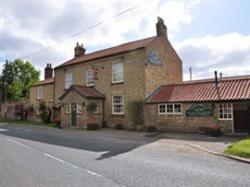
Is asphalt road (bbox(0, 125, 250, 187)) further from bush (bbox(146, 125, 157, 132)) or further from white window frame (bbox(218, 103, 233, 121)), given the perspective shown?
bush (bbox(146, 125, 157, 132))

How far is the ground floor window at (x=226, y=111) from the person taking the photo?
61.1ft

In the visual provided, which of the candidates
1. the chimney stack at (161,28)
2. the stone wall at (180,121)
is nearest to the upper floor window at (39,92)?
the chimney stack at (161,28)

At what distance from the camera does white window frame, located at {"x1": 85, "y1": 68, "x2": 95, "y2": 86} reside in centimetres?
2875

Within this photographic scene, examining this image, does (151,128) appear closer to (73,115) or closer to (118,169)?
(73,115)

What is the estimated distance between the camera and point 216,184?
6723 millimetres

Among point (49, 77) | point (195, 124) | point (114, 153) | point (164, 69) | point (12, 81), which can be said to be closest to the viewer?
point (114, 153)

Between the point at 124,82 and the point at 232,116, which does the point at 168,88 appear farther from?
the point at 232,116

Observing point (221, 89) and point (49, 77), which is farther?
point (49, 77)

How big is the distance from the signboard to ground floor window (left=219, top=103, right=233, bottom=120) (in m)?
0.68

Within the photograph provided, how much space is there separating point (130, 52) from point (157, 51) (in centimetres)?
277

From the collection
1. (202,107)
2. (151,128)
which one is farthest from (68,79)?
(202,107)

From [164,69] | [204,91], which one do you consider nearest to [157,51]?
[164,69]

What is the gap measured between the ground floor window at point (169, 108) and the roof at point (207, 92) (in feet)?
1.45

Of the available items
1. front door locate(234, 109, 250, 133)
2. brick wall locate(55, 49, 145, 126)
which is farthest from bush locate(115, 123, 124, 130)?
front door locate(234, 109, 250, 133)
